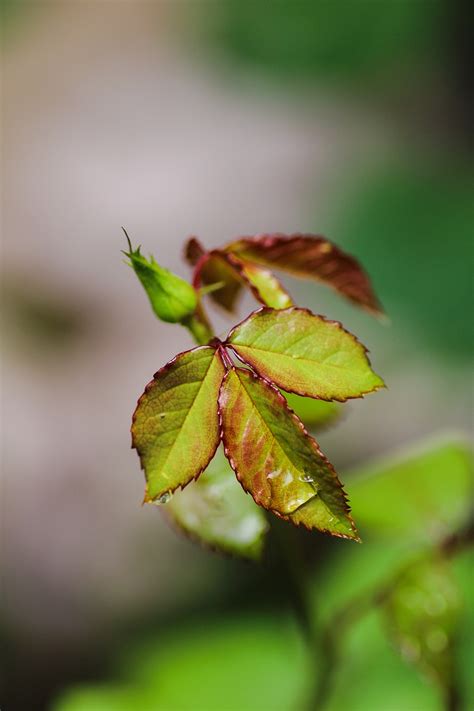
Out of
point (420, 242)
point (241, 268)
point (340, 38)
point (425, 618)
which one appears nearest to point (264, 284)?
point (241, 268)

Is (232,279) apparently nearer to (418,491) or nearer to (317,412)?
(317,412)

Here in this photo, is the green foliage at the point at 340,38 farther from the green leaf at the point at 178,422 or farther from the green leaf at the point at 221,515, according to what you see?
the green leaf at the point at 178,422

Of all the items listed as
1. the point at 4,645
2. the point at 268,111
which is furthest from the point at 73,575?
the point at 268,111

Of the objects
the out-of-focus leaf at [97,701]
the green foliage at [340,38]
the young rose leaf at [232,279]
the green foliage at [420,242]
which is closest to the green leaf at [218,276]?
the young rose leaf at [232,279]

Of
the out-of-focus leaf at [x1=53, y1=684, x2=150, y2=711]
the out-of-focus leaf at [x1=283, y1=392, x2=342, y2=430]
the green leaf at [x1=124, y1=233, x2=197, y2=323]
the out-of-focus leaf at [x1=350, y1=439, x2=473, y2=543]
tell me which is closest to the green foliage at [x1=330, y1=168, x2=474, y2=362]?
the out-of-focus leaf at [x1=350, y1=439, x2=473, y2=543]

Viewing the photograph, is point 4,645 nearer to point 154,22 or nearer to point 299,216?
point 299,216

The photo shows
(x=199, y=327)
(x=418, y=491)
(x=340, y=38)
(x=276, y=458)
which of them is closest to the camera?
(x=276, y=458)
